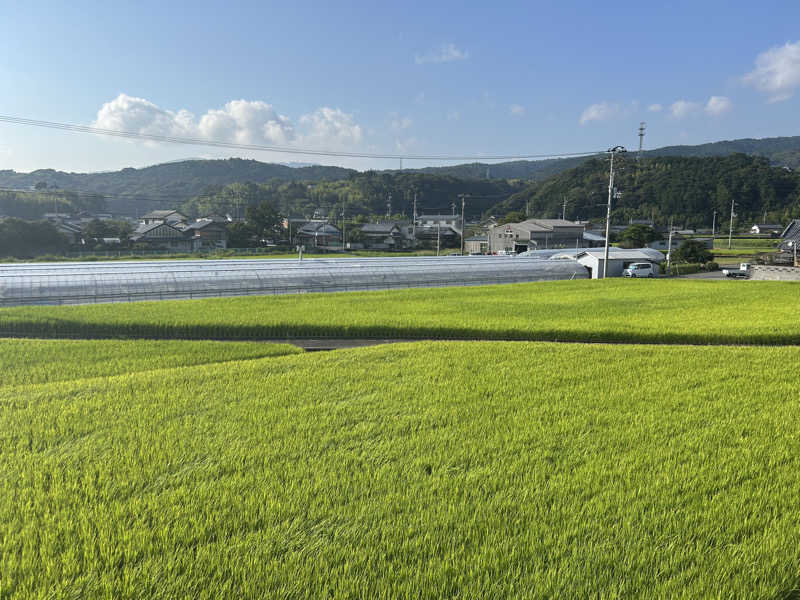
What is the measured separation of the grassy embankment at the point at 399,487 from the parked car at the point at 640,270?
25.0 metres

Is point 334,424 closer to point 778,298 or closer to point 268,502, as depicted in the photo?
point 268,502

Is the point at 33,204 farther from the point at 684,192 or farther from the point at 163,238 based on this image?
the point at 684,192

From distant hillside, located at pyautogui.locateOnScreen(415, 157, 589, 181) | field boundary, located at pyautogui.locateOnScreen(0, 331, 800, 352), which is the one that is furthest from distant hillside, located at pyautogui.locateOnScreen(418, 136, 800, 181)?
field boundary, located at pyautogui.locateOnScreen(0, 331, 800, 352)

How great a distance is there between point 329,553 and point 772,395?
7166mm

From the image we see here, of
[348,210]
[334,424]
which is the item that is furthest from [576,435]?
[348,210]

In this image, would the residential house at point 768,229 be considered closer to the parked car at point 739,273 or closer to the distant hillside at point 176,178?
the distant hillside at point 176,178

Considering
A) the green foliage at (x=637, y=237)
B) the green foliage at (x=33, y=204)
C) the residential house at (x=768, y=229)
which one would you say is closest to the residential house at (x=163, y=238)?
the green foliage at (x=33, y=204)

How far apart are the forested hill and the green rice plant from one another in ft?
203

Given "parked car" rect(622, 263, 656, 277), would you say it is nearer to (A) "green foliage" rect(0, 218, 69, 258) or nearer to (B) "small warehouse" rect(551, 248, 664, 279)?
(B) "small warehouse" rect(551, 248, 664, 279)

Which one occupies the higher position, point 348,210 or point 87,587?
point 348,210

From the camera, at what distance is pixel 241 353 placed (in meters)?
10.3

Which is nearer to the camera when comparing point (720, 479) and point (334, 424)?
point (720, 479)

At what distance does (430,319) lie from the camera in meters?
13.5

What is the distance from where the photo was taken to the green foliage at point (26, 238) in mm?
36469
